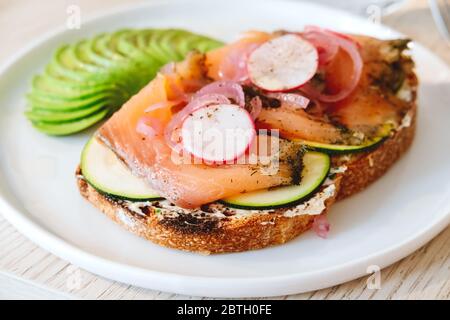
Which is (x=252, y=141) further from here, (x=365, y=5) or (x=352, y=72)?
(x=365, y=5)

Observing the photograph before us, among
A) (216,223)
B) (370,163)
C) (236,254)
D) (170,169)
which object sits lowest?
(236,254)

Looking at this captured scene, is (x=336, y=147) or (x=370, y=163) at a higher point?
(x=336, y=147)

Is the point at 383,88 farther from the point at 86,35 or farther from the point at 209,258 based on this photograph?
the point at 86,35

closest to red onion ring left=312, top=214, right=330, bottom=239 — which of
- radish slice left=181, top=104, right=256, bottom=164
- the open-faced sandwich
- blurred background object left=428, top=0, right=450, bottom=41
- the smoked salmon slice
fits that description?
the open-faced sandwich

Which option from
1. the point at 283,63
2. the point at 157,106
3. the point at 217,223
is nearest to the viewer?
the point at 217,223

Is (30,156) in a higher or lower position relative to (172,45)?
lower

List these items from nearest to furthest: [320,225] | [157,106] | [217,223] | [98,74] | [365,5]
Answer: [217,223]
[320,225]
[157,106]
[98,74]
[365,5]

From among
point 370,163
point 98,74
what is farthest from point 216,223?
point 98,74
